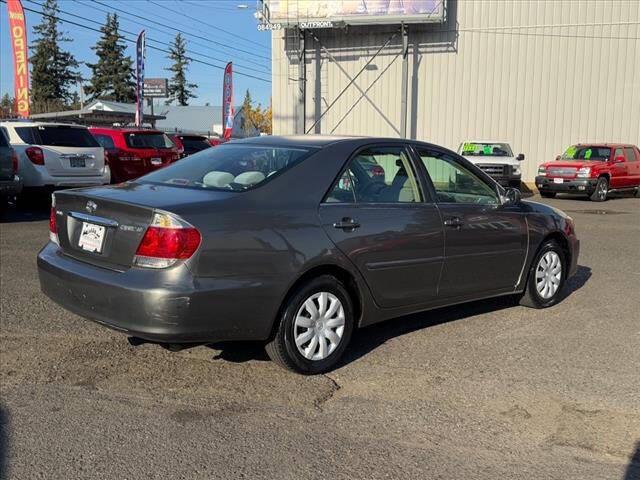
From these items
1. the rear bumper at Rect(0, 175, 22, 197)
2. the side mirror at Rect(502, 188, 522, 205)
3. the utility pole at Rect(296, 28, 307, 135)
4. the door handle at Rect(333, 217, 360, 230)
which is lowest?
the rear bumper at Rect(0, 175, 22, 197)

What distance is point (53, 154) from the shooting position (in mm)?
12125

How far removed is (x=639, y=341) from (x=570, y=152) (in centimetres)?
1644

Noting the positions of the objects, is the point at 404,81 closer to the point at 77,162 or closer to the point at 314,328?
the point at 77,162

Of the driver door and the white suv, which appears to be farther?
the white suv

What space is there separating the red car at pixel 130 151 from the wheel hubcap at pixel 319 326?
11.5 metres

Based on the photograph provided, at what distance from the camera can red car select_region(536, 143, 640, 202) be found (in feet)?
61.5

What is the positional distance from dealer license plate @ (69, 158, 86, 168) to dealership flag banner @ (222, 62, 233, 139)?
82.1 feet

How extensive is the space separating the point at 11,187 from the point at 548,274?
358 inches

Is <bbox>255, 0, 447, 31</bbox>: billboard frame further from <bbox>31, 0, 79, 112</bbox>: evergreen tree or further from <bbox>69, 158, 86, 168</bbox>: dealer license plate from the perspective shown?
<bbox>31, 0, 79, 112</bbox>: evergreen tree

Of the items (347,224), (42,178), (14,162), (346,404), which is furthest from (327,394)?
(42,178)

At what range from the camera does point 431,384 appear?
4.35 m

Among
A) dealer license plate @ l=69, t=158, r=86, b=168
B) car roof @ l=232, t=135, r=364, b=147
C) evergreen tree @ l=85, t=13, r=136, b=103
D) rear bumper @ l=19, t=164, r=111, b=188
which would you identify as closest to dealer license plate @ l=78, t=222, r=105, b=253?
car roof @ l=232, t=135, r=364, b=147

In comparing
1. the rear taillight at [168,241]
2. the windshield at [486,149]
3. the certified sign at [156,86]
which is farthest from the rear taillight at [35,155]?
the certified sign at [156,86]

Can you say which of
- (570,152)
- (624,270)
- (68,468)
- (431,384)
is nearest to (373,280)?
(431,384)
